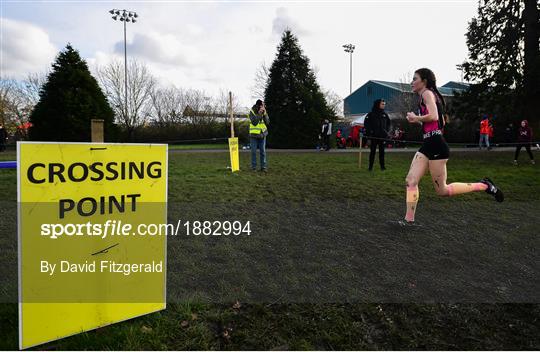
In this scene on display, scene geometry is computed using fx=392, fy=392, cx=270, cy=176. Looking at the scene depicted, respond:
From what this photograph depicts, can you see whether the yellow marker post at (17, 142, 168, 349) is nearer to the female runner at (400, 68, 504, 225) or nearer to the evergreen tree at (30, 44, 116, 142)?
the female runner at (400, 68, 504, 225)

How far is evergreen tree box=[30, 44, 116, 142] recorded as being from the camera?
72.7 ft

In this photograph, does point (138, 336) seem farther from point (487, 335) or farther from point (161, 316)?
point (487, 335)

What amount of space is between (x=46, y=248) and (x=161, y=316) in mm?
909

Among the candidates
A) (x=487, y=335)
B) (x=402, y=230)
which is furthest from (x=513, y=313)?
(x=402, y=230)

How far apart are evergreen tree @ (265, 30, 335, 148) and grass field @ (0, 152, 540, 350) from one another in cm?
2220

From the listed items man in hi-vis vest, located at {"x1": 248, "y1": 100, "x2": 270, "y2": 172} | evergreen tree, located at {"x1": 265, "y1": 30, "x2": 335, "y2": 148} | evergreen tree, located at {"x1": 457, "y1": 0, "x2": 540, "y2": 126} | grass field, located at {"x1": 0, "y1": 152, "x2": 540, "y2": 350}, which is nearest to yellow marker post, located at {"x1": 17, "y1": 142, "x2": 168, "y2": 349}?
grass field, located at {"x1": 0, "y1": 152, "x2": 540, "y2": 350}

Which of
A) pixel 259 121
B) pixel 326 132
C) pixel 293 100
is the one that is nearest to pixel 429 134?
pixel 259 121

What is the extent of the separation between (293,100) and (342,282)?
88.2ft

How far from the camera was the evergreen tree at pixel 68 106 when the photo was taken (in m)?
22.2

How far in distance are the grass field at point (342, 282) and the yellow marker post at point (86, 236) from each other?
0.18 meters

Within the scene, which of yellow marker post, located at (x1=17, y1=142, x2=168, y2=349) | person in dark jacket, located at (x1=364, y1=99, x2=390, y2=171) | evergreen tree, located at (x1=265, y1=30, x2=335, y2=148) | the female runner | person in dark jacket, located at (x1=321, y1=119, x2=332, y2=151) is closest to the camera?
yellow marker post, located at (x1=17, y1=142, x2=168, y2=349)

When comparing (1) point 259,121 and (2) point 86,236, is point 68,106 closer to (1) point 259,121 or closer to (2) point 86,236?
(1) point 259,121

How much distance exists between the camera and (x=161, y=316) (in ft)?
9.11

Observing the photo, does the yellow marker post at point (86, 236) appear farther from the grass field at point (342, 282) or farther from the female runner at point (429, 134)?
the female runner at point (429, 134)
